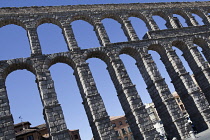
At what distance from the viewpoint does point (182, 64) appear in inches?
798

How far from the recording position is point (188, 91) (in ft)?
61.8

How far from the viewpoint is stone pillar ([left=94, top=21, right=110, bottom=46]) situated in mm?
19686

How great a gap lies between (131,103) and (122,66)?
3744 millimetres

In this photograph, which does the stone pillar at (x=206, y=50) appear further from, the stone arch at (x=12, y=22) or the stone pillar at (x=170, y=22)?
the stone arch at (x=12, y=22)

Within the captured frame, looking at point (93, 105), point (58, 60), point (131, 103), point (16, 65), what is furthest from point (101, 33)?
point (16, 65)

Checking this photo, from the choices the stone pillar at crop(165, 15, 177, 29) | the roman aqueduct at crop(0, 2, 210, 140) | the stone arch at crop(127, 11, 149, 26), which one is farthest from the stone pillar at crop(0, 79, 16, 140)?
the stone pillar at crop(165, 15, 177, 29)

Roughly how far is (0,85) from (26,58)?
2952 millimetres

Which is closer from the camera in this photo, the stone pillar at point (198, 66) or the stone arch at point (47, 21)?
the stone arch at point (47, 21)

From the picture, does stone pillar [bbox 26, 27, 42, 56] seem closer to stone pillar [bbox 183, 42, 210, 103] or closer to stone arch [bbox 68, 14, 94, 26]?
stone arch [bbox 68, 14, 94, 26]

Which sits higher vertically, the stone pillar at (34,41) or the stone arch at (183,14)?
the stone arch at (183,14)

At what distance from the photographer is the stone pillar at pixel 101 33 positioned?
1969 centimetres

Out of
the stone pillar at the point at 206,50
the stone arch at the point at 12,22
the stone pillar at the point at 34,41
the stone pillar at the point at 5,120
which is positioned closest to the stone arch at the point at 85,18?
the stone pillar at the point at 34,41

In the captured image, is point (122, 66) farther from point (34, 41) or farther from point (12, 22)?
point (12, 22)

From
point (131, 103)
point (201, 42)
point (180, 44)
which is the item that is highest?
point (180, 44)
